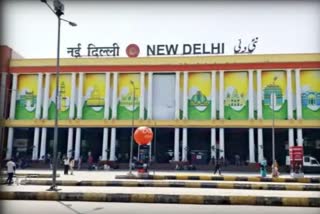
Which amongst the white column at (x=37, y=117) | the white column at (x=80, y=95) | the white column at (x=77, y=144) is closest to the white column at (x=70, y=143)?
the white column at (x=77, y=144)

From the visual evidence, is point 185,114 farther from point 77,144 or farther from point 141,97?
point 77,144

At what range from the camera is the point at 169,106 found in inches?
1683

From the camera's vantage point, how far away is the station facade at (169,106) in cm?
4041

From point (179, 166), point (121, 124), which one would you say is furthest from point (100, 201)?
point (121, 124)

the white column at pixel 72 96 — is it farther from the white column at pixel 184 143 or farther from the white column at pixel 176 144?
the white column at pixel 184 143

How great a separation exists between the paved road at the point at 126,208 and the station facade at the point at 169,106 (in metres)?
27.4

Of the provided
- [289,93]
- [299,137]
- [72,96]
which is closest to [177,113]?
[289,93]

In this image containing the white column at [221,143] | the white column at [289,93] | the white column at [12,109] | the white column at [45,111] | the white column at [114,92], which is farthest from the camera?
the white column at [12,109]

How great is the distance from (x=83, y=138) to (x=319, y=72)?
28675mm

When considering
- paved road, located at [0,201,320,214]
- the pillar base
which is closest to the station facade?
the pillar base

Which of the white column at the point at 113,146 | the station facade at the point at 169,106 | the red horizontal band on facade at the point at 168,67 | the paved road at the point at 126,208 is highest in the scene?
the red horizontal band on facade at the point at 168,67

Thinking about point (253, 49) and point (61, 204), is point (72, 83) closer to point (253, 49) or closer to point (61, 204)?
point (253, 49)

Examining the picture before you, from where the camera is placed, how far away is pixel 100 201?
43.1 ft

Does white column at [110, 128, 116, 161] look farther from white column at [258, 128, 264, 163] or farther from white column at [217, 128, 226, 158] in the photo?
white column at [258, 128, 264, 163]
